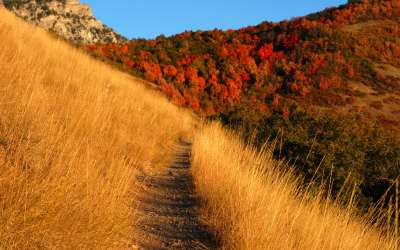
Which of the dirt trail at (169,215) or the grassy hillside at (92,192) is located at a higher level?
the grassy hillside at (92,192)

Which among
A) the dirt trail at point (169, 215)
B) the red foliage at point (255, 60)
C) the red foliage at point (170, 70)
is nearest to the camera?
the dirt trail at point (169, 215)

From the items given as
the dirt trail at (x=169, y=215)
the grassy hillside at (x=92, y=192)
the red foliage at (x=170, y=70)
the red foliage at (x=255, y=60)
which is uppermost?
the red foliage at (x=255, y=60)

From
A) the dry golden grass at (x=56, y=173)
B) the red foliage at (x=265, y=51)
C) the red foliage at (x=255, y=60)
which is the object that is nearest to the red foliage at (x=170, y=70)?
→ the red foliage at (x=255, y=60)

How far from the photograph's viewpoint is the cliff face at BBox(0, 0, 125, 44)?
64.1 metres

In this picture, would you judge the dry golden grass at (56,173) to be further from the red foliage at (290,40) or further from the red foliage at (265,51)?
the red foliage at (290,40)

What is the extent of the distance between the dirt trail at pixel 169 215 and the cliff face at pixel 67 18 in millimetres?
56449

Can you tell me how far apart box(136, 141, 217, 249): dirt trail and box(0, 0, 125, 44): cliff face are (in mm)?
56449

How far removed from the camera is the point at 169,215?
441 centimetres

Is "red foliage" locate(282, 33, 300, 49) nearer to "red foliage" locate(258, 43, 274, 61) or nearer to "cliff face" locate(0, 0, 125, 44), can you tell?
"red foliage" locate(258, 43, 274, 61)

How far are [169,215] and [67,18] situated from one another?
73.8 m

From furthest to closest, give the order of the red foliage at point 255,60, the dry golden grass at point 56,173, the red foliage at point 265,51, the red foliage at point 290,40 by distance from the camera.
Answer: the red foliage at point 290,40 < the red foliage at point 265,51 < the red foliage at point 255,60 < the dry golden grass at point 56,173

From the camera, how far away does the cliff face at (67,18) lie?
64125 millimetres

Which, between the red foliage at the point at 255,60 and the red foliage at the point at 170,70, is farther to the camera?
the red foliage at the point at 170,70

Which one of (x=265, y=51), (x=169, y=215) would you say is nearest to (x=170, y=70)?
(x=265, y=51)
